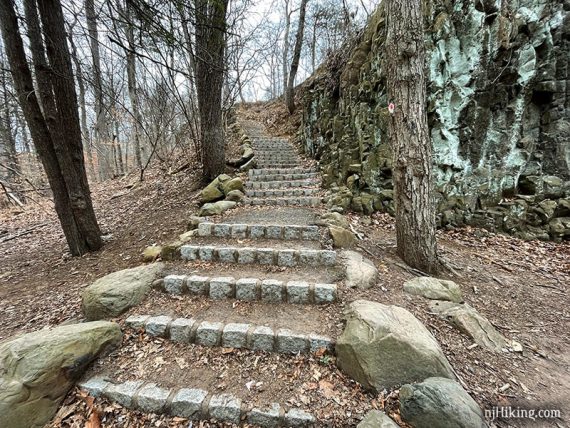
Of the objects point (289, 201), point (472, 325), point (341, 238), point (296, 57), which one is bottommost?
point (472, 325)

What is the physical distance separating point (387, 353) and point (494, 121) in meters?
5.58

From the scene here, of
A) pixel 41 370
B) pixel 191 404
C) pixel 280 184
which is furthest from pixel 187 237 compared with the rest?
pixel 280 184

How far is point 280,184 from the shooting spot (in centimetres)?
631

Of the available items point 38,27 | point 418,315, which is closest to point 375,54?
point 418,315

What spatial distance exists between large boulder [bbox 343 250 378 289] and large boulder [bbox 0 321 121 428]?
2371 mm

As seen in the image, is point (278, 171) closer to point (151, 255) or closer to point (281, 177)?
point (281, 177)

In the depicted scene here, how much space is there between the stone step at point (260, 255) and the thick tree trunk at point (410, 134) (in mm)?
1097

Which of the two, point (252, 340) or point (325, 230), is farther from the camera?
point (325, 230)

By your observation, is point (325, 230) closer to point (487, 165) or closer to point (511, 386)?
point (511, 386)

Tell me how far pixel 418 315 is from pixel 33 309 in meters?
4.19

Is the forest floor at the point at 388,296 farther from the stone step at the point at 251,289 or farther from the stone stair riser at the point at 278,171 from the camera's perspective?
the stone stair riser at the point at 278,171

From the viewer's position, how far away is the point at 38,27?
369 centimetres

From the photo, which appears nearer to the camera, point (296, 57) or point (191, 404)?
point (191, 404)

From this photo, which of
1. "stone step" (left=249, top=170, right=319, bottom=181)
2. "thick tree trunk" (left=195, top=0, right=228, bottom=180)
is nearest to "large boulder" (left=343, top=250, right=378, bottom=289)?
"stone step" (left=249, top=170, right=319, bottom=181)
